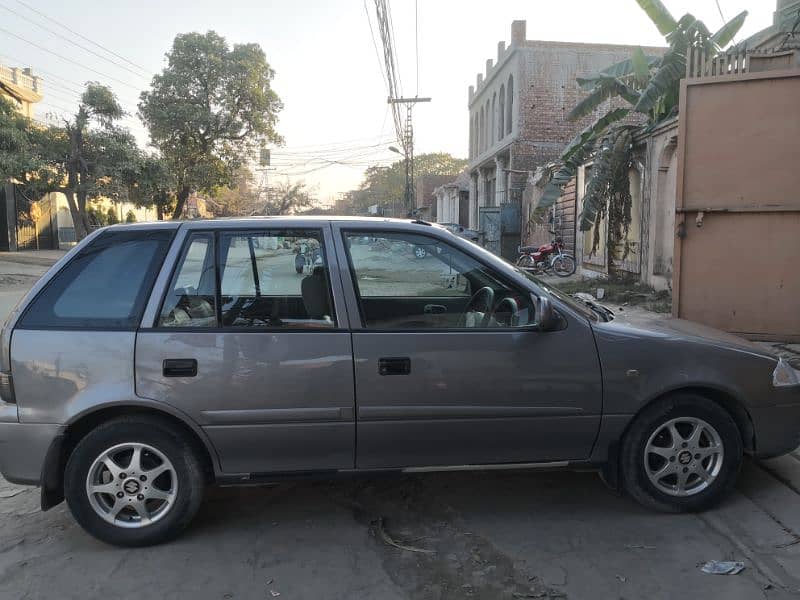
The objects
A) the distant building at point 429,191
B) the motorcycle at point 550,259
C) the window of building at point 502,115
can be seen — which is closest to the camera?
the motorcycle at point 550,259

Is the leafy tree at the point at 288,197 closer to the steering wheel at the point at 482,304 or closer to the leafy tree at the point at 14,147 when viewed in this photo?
the leafy tree at the point at 14,147

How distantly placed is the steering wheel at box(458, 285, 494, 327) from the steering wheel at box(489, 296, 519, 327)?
39mm

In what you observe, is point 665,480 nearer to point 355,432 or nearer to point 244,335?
point 355,432

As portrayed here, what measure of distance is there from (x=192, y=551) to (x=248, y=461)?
21.7 inches

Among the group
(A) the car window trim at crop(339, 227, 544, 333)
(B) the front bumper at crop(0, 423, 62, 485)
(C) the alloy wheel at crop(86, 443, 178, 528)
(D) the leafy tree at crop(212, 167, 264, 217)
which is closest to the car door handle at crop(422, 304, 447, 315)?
(A) the car window trim at crop(339, 227, 544, 333)

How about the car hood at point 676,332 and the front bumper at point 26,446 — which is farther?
the car hood at point 676,332

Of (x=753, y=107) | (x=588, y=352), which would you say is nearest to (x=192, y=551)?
(x=588, y=352)

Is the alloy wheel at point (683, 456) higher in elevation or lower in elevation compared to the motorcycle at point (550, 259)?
lower

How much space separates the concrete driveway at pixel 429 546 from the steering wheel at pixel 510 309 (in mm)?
1147

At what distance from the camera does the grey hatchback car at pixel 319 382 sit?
10.5 ft

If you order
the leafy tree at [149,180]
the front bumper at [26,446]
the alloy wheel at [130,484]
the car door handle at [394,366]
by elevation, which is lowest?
the alloy wheel at [130,484]

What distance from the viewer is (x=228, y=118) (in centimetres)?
2972

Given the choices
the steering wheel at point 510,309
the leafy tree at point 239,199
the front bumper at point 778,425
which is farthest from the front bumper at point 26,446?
the leafy tree at point 239,199

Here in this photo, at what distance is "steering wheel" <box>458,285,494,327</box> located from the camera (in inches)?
138
